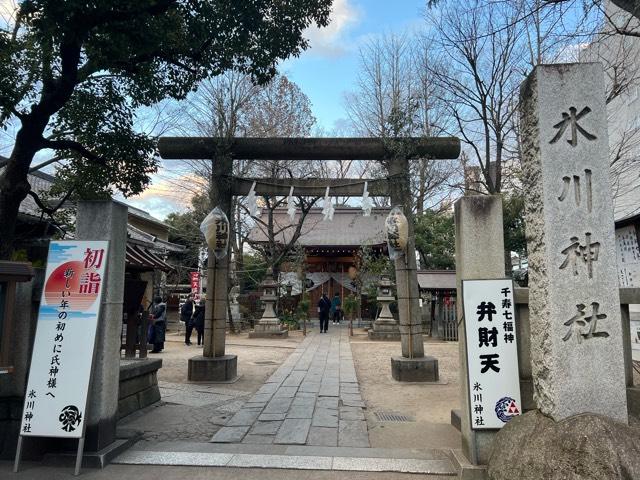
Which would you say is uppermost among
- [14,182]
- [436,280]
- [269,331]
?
[14,182]

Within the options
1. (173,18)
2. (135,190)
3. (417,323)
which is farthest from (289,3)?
(417,323)

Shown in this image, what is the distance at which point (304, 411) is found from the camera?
6.58 meters

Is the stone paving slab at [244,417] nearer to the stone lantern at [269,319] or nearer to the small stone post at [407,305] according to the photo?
the small stone post at [407,305]

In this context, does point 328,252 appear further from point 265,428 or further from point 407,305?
point 265,428

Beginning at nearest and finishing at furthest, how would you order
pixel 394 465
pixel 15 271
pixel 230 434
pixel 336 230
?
pixel 15 271, pixel 394 465, pixel 230 434, pixel 336 230

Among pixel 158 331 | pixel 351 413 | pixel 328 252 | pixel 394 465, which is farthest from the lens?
pixel 328 252

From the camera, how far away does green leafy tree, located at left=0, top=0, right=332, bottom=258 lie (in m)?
5.47

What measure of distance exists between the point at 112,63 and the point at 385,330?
48.3 ft

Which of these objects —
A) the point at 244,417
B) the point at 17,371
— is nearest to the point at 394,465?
the point at 244,417

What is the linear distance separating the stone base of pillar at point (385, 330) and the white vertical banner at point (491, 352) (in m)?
13.8

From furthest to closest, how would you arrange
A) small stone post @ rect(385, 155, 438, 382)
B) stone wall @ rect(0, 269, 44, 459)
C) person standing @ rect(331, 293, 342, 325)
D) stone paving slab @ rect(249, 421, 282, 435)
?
person standing @ rect(331, 293, 342, 325), small stone post @ rect(385, 155, 438, 382), stone paving slab @ rect(249, 421, 282, 435), stone wall @ rect(0, 269, 44, 459)

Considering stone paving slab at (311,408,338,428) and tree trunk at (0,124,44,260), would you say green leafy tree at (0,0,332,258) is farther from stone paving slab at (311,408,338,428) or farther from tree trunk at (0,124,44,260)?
stone paving slab at (311,408,338,428)

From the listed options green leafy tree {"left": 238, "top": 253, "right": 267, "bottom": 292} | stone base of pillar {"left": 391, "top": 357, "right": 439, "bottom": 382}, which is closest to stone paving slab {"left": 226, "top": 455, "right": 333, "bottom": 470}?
stone base of pillar {"left": 391, "top": 357, "right": 439, "bottom": 382}

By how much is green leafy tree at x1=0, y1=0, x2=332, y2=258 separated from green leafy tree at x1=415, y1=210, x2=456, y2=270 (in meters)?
17.8
